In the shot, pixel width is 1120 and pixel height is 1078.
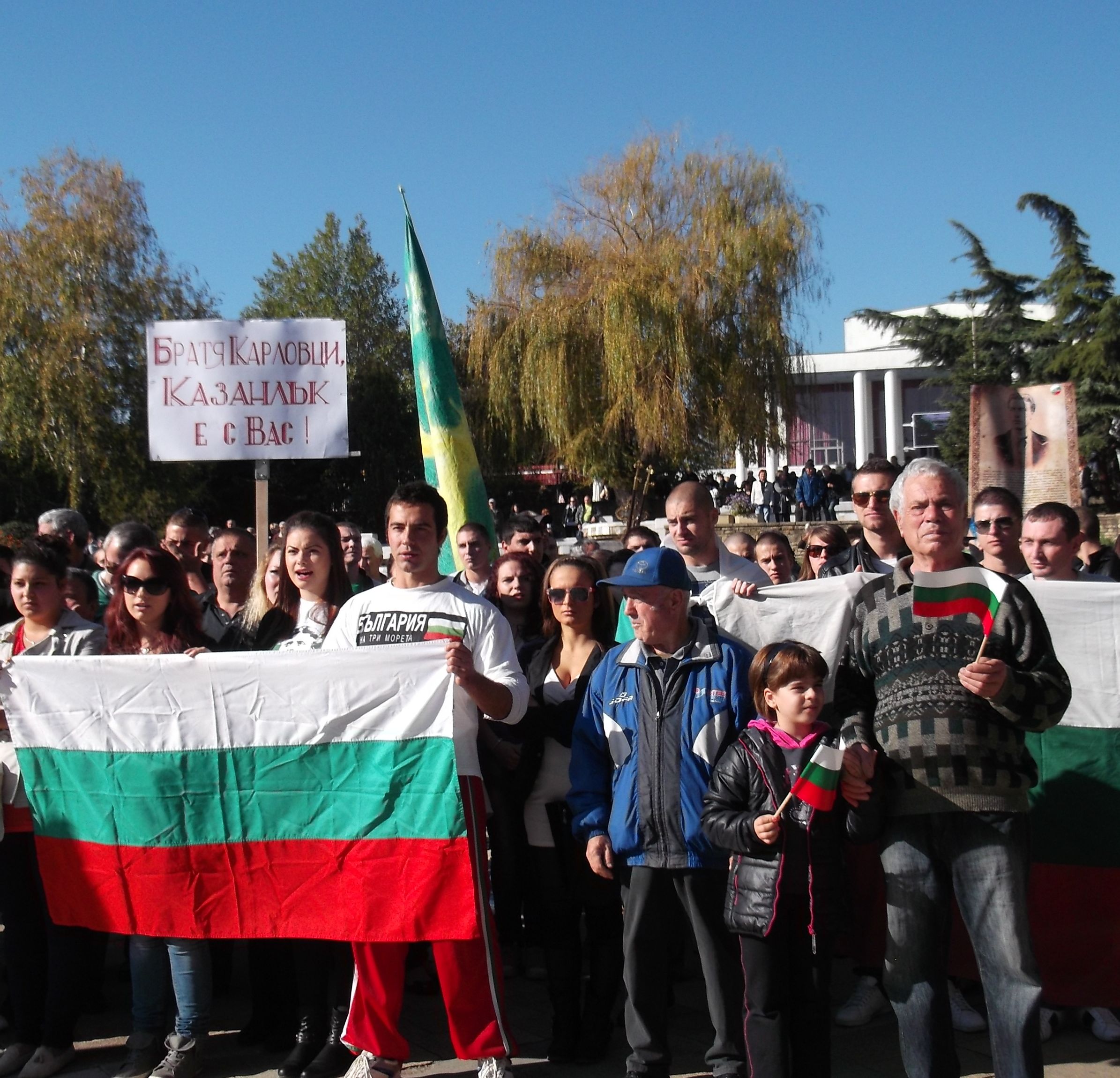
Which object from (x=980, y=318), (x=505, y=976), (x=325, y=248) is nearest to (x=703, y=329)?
(x=980, y=318)

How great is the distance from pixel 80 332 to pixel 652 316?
13.7 meters

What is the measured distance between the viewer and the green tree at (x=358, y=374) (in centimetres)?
3772

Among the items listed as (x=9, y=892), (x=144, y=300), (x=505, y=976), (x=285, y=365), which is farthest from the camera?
(x=144, y=300)


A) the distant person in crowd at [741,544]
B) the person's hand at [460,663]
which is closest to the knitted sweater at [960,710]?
the person's hand at [460,663]

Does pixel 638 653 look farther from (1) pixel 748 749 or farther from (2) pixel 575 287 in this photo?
(2) pixel 575 287

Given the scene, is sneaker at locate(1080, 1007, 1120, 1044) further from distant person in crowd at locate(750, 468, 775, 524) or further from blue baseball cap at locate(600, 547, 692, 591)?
distant person in crowd at locate(750, 468, 775, 524)

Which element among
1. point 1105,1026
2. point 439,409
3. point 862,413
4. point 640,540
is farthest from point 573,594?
point 862,413

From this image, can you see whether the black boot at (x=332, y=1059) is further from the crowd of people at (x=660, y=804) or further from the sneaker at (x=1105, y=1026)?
the sneaker at (x=1105, y=1026)

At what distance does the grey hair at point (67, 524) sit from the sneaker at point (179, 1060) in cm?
373

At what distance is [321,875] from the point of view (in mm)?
4215

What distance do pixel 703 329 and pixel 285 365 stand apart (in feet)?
67.2

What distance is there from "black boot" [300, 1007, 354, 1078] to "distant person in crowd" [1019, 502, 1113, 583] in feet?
9.84

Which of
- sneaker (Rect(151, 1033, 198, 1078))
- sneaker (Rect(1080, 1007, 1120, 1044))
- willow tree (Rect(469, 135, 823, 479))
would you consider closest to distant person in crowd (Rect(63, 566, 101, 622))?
sneaker (Rect(151, 1033, 198, 1078))

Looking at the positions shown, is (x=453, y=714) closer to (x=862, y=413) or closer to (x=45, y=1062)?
(x=45, y=1062)
